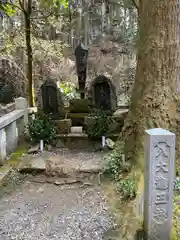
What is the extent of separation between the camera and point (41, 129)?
216 inches

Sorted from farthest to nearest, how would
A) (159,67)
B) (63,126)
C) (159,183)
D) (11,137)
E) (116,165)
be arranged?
1. (63,126)
2. (11,137)
3. (116,165)
4. (159,67)
5. (159,183)

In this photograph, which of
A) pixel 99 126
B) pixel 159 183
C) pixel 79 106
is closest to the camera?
pixel 159 183

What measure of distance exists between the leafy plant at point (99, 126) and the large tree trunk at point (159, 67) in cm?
173

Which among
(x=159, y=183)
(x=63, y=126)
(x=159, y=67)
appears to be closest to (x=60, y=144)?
(x=63, y=126)

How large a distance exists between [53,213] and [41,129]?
2484 mm

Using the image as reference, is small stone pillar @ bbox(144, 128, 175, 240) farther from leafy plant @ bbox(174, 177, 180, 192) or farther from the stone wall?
the stone wall

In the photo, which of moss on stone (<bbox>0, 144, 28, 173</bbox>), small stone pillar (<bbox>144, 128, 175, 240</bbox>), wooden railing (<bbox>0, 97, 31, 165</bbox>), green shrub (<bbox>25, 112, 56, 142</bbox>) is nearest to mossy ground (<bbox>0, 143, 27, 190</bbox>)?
moss on stone (<bbox>0, 144, 28, 173</bbox>)

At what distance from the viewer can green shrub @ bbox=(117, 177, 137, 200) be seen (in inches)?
128

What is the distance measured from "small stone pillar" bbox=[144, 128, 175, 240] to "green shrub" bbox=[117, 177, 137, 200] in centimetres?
81

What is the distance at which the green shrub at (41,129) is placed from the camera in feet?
18.0

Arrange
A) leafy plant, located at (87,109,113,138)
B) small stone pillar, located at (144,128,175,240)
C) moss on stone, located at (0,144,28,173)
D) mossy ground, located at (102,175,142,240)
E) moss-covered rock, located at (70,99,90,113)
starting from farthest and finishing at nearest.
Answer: moss-covered rock, located at (70,99,90,113) < leafy plant, located at (87,109,113,138) < moss on stone, located at (0,144,28,173) < mossy ground, located at (102,175,142,240) < small stone pillar, located at (144,128,175,240)

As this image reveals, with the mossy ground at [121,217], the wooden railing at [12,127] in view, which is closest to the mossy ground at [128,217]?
the mossy ground at [121,217]

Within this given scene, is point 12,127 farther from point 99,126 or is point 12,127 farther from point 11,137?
point 99,126

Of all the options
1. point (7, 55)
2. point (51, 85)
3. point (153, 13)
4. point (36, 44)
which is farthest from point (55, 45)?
point (153, 13)
